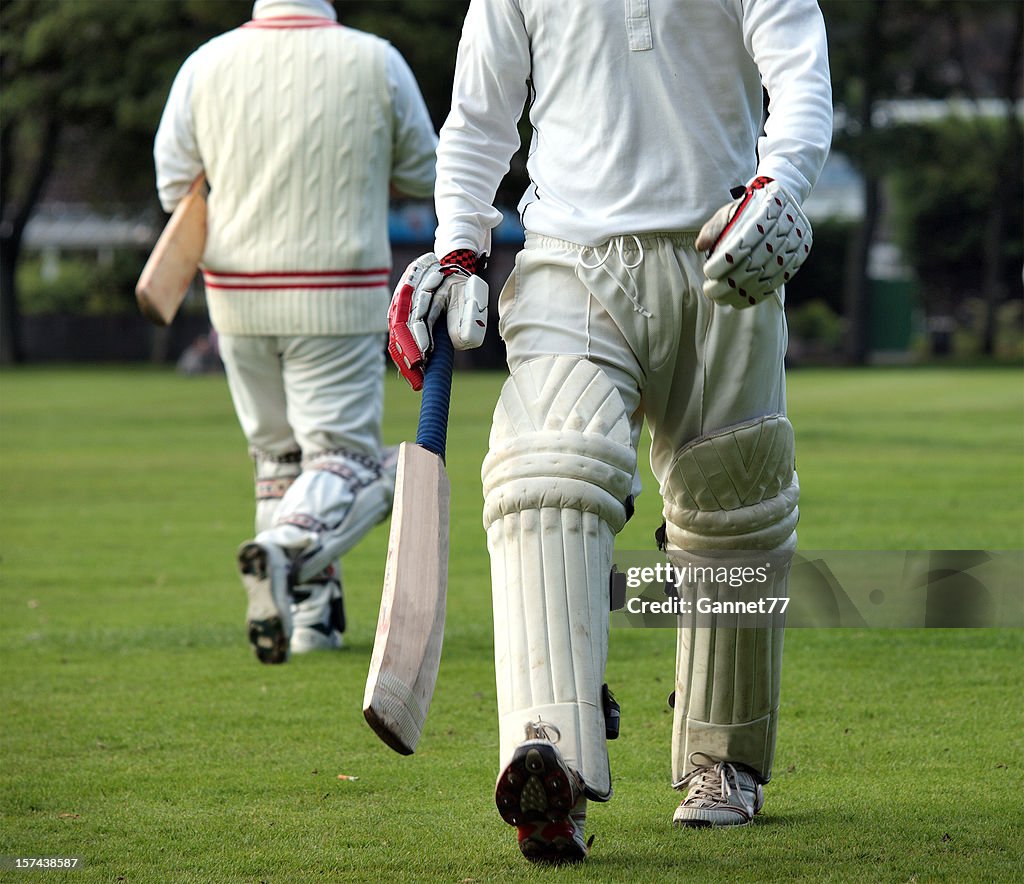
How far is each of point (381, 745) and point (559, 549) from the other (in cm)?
168

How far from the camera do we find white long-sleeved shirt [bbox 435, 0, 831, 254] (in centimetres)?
348

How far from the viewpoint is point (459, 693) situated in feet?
18.1

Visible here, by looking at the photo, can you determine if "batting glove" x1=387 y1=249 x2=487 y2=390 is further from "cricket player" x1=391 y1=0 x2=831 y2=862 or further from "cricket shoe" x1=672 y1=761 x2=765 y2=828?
"cricket shoe" x1=672 y1=761 x2=765 y2=828

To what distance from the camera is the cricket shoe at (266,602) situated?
18.5 ft

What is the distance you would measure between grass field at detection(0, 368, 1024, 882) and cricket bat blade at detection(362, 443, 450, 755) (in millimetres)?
434

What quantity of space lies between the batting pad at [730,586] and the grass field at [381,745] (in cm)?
21

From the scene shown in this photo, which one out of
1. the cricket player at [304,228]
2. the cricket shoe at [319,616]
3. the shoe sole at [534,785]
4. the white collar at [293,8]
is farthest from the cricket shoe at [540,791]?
the white collar at [293,8]

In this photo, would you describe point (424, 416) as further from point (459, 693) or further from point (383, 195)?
point (383, 195)

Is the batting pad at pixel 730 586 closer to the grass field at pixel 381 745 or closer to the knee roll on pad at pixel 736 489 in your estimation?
the knee roll on pad at pixel 736 489

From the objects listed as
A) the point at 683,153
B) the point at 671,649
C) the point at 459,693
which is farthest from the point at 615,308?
the point at 671,649

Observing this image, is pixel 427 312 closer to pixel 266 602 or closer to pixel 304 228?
pixel 266 602

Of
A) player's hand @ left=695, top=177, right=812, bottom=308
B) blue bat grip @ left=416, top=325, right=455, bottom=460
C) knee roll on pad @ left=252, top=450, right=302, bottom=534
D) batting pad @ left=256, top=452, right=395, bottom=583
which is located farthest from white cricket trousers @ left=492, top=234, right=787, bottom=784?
knee roll on pad @ left=252, top=450, right=302, bottom=534

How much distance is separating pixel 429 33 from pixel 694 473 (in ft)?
88.0

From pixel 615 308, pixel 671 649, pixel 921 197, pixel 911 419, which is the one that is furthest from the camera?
pixel 921 197
